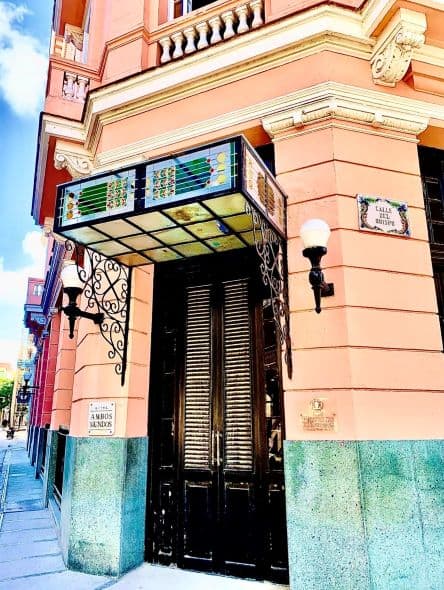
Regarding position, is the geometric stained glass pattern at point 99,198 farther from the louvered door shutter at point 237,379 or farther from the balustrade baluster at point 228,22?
the balustrade baluster at point 228,22

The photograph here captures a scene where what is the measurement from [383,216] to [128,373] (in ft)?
11.0

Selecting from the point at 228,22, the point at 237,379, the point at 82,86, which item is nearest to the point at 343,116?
the point at 228,22

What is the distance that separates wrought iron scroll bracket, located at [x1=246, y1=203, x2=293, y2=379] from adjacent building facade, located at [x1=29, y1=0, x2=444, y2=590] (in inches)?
1.2

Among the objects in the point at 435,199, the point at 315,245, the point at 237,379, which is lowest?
the point at 237,379

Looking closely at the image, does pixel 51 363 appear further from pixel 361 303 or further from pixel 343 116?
pixel 343 116

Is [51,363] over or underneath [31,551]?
over

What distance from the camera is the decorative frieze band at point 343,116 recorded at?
4.54 m

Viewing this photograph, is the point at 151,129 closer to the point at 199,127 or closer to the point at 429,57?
the point at 199,127

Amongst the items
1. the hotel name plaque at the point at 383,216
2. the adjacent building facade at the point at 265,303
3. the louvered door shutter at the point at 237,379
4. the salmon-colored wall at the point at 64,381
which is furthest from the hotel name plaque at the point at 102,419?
the salmon-colored wall at the point at 64,381

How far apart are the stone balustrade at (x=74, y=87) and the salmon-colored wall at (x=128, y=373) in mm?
3606

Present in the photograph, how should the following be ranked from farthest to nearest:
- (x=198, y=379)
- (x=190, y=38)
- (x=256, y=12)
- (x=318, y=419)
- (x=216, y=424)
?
(x=190, y=38) → (x=256, y=12) → (x=198, y=379) → (x=216, y=424) → (x=318, y=419)

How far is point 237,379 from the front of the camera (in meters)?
4.89

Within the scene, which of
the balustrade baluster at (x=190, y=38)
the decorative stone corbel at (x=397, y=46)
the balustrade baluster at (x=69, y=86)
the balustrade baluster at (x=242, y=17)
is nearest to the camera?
the decorative stone corbel at (x=397, y=46)

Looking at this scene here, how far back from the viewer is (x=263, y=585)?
13.7ft
